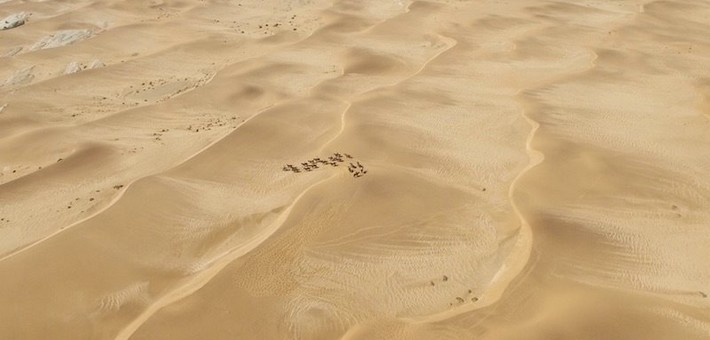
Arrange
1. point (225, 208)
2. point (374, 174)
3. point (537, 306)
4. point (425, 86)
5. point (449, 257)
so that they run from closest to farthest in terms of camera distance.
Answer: point (537, 306)
point (449, 257)
point (225, 208)
point (374, 174)
point (425, 86)

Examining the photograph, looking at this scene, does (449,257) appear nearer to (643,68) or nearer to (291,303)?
(291,303)

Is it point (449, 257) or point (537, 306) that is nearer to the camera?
point (537, 306)

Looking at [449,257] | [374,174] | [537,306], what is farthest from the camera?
[374,174]

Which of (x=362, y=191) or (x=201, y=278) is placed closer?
(x=201, y=278)

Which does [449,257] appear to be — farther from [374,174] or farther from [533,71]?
[533,71]

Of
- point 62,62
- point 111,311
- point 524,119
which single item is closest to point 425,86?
point 524,119

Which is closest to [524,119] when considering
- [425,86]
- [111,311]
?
[425,86]
